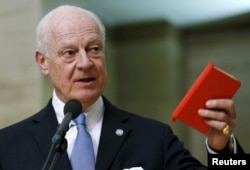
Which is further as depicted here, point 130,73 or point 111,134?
point 130,73

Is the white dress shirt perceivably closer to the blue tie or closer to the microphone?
the blue tie

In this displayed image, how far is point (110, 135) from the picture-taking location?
9.73ft

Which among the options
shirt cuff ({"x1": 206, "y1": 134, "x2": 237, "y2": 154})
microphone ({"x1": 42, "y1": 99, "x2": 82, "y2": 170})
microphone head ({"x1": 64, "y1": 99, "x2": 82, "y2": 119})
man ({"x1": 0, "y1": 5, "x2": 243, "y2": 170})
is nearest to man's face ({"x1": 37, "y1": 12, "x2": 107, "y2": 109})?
man ({"x1": 0, "y1": 5, "x2": 243, "y2": 170})

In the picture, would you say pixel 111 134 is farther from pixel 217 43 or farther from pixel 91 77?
pixel 217 43

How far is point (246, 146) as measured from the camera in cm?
846

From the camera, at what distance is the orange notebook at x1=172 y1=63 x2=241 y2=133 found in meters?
2.48

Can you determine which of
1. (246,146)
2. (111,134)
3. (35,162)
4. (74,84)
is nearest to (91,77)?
(74,84)

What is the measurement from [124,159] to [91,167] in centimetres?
18

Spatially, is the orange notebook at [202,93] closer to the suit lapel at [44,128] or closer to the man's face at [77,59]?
the man's face at [77,59]

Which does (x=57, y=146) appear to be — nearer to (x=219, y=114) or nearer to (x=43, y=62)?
(x=219, y=114)

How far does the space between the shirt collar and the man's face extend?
38 mm

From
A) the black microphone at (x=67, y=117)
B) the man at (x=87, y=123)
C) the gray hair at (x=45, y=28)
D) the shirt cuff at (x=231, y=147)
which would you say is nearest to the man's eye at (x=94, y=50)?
the man at (x=87, y=123)

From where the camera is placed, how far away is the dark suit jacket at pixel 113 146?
2.85 m

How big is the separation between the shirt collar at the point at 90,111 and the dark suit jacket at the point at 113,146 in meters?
0.03
